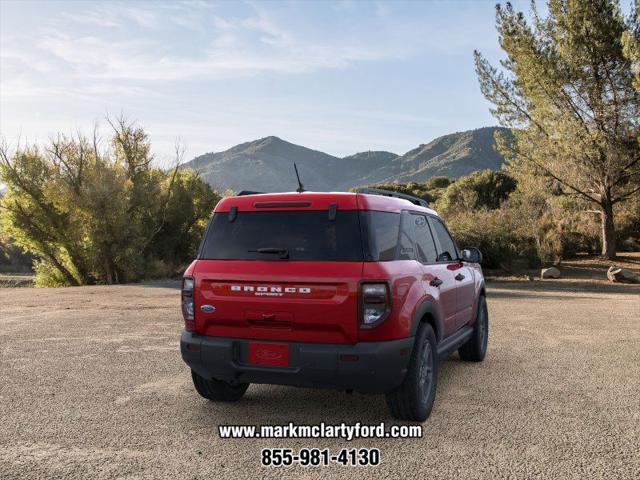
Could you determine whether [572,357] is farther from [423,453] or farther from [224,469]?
[224,469]

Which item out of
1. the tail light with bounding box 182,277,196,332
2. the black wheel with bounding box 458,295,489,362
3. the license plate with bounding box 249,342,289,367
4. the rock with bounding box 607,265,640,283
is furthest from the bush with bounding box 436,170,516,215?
the license plate with bounding box 249,342,289,367

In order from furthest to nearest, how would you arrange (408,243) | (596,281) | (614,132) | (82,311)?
(614,132), (596,281), (82,311), (408,243)

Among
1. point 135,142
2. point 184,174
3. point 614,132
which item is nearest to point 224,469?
point 614,132

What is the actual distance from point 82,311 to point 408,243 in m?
9.92

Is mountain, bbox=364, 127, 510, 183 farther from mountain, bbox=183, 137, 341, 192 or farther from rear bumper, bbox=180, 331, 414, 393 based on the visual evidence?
rear bumper, bbox=180, 331, 414, 393

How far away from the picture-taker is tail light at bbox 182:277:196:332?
463 cm

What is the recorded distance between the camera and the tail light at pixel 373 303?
4125 mm

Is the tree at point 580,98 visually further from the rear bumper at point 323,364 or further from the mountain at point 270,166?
the mountain at point 270,166

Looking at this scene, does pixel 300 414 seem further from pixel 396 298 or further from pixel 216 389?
pixel 396 298

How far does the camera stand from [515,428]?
4.52 metres

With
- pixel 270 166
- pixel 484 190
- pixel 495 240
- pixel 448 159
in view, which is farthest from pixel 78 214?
pixel 270 166

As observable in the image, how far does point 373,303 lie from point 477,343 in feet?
10.9

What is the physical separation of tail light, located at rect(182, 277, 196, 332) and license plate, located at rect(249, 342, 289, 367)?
0.59 m

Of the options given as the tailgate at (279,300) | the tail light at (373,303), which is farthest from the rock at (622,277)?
the tailgate at (279,300)
